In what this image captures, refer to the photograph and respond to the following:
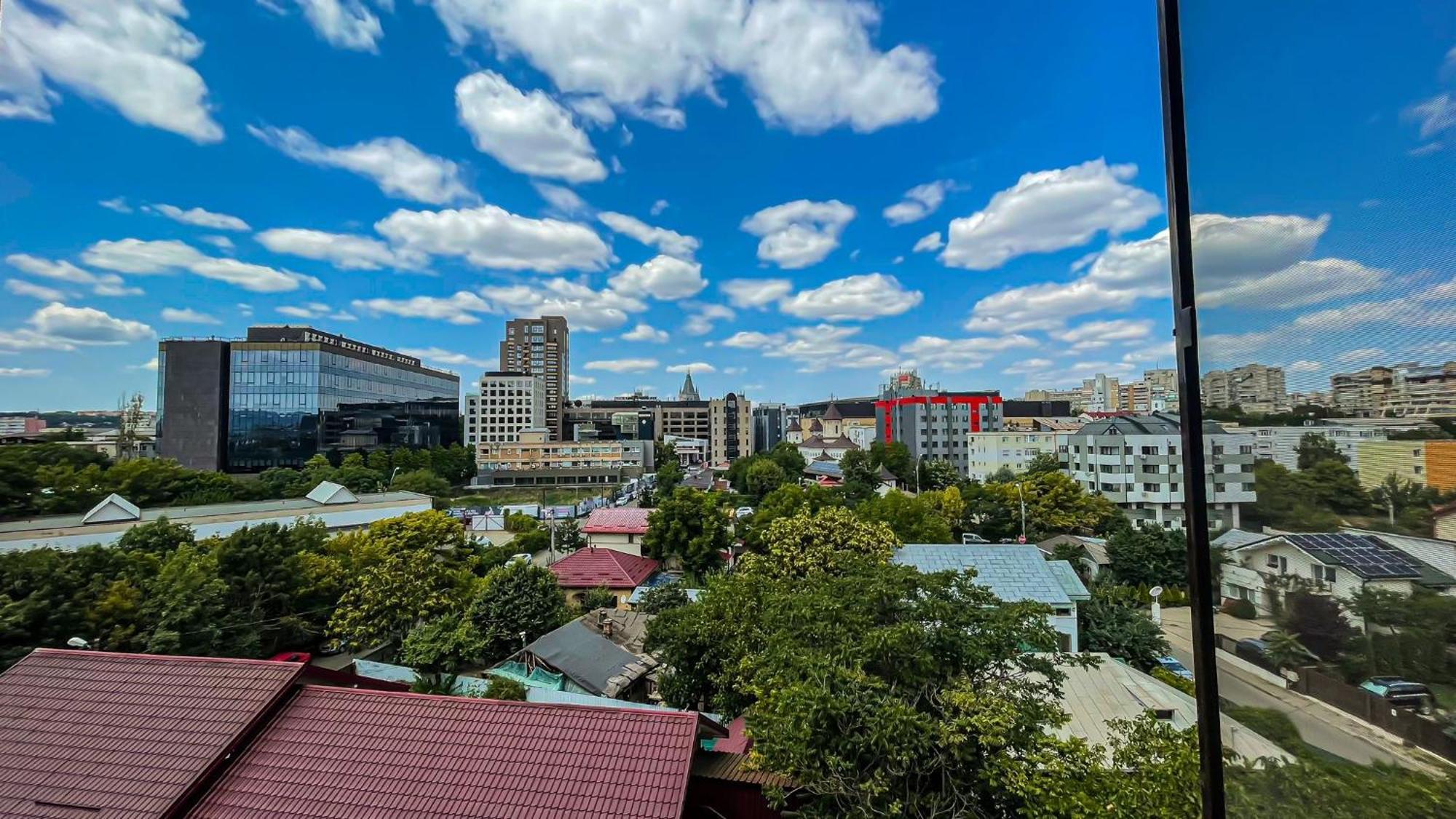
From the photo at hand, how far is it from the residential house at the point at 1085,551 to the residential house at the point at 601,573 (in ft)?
29.2

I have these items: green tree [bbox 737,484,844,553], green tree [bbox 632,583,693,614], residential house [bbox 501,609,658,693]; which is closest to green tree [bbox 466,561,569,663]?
residential house [bbox 501,609,658,693]

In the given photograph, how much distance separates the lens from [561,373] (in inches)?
1980

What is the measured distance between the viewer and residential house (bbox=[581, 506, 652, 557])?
15.2 m

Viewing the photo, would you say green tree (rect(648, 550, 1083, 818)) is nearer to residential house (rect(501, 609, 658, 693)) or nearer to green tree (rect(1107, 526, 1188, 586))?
residential house (rect(501, 609, 658, 693))

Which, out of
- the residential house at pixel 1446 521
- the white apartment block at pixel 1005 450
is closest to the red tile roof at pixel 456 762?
the residential house at pixel 1446 521

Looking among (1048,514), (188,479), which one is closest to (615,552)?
Answer: (1048,514)

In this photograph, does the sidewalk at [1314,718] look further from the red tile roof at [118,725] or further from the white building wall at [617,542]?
the white building wall at [617,542]

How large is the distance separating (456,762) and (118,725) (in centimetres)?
246

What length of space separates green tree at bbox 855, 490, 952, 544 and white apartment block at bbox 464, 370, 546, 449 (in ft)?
106

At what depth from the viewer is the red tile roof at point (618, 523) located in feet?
50.0

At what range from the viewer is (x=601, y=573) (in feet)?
40.0

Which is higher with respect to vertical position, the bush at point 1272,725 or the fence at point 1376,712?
the fence at point 1376,712

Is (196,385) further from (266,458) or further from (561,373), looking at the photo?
(561,373)

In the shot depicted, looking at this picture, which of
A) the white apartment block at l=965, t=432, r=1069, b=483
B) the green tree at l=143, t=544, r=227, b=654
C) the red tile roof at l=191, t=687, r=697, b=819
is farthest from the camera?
the white apartment block at l=965, t=432, r=1069, b=483
